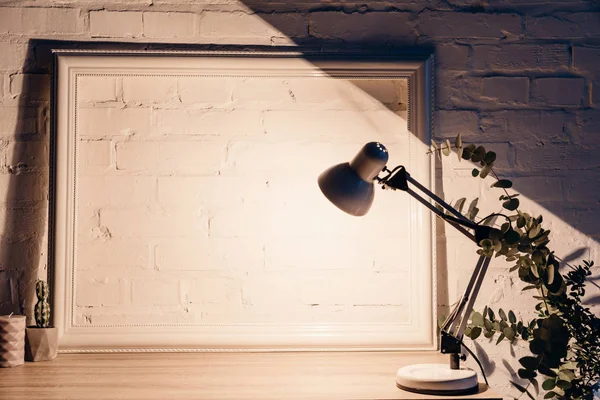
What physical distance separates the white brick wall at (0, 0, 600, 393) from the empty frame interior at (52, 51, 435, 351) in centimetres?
1

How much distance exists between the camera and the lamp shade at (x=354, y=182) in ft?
4.47

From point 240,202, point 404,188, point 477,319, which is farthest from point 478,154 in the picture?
point 240,202

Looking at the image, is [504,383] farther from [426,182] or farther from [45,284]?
[45,284]

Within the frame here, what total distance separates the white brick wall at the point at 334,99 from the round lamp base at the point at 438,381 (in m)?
0.43

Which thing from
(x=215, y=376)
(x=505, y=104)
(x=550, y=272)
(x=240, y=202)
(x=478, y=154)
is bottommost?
(x=215, y=376)

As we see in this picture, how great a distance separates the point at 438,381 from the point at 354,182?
1.62ft

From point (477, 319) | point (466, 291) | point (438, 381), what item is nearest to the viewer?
point (438, 381)

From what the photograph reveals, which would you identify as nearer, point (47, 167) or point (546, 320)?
point (546, 320)

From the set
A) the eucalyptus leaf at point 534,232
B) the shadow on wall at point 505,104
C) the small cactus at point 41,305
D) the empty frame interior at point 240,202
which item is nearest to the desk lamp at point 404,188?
the eucalyptus leaf at point 534,232

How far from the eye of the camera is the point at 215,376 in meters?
1.51

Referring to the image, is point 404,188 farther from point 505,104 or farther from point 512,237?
point 505,104

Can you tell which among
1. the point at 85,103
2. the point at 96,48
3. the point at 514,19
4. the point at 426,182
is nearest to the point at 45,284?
the point at 85,103

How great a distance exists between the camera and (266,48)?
6.04 feet

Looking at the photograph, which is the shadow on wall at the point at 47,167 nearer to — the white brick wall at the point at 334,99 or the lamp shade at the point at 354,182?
the white brick wall at the point at 334,99
